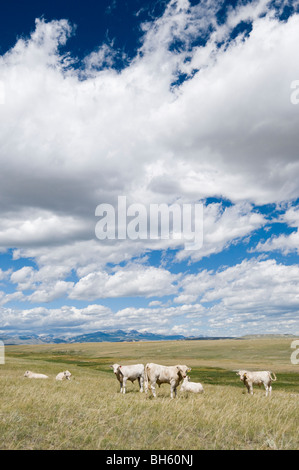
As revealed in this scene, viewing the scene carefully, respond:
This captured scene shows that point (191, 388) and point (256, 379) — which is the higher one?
point (256, 379)

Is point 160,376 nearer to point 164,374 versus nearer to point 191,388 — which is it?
point 164,374

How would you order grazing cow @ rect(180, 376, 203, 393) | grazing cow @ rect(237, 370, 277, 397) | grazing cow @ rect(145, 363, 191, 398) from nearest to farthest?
grazing cow @ rect(145, 363, 191, 398) < grazing cow @ rect(180, 376, 203, 393) < grazing cow @ rect(237, 370, 277, 397)

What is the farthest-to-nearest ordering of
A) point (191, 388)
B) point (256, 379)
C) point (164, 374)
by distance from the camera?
1. point (256, 379)
2. point (191, 388)
3. point (164, 374)

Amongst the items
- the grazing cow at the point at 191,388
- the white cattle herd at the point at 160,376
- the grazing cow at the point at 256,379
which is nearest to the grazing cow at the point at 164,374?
the white cattle herd at the point at 160,376

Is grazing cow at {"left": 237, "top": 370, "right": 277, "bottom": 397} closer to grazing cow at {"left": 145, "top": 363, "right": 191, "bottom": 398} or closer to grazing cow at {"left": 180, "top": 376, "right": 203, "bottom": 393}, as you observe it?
grazing cow at {"left": 180, "top": 376, "right": 203, "bottom": 393}

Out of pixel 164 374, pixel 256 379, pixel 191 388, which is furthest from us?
pixel 256 379

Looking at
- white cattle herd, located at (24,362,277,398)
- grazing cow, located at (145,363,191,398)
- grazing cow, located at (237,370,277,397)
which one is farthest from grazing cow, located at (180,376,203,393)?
grazing cow, located at (145,363,191,398)

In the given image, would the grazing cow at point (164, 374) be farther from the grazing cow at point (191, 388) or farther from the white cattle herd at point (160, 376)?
the grazing cow at point (191, 388)

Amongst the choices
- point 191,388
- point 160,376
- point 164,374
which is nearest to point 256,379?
point 191,388

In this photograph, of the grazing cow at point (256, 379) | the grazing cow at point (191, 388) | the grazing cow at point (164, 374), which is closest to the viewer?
the grazing cow at point (164, 374)

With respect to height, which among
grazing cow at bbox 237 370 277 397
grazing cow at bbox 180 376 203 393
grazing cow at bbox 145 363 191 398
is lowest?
grazing cow at bbox 180 376 203 393

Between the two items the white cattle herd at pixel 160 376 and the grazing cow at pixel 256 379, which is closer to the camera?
the white cattle herd at pixel 160 376

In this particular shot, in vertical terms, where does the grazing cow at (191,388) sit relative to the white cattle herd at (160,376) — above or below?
below

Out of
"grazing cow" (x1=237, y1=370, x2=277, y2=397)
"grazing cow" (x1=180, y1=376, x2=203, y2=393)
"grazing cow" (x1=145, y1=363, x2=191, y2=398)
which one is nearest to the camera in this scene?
"grazing cow" (x1=145, y1=363, x2=191, y2=398)
